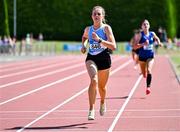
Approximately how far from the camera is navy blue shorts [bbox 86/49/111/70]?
13.0 metres

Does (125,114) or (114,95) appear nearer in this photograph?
(125,114)

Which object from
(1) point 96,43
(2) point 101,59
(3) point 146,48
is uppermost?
(1) point 96,43

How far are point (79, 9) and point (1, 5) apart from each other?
919cm

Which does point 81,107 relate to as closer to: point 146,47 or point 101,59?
point 101,59

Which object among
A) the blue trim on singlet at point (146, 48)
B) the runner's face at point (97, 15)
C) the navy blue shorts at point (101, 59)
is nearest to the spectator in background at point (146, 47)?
the blue trim on singlet at point (146, 48)

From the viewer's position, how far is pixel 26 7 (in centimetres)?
8088

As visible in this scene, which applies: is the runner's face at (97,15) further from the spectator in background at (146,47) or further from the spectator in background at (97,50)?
the spectator in background at (146,47)

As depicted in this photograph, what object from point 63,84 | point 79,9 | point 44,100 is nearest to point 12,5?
point 79,9

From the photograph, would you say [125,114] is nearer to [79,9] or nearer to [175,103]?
[175,103]

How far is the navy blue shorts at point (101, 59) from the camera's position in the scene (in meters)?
13.0

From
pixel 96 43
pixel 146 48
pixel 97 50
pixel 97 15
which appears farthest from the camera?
pixel 146 48

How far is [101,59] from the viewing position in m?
13.0

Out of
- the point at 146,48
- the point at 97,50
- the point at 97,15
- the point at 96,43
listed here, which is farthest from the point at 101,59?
the point at 146,48

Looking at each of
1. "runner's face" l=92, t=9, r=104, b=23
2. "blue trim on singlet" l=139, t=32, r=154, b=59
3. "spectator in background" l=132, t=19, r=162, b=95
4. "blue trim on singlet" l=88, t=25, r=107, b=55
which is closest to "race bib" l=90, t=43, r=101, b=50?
"blue trim on singlet" l=88, t=25, r=107, b=55
